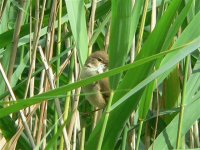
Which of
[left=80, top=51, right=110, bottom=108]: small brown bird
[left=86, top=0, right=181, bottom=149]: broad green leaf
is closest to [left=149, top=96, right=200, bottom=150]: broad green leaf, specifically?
[left=86, top=0, right=181, bottom=149]: broad green leaf

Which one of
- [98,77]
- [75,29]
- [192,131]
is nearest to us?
[98,77]

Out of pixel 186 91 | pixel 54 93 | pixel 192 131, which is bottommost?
pixel 192 131

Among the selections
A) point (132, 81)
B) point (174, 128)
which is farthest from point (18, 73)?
point (132, 81)

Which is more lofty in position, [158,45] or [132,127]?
[158,45]

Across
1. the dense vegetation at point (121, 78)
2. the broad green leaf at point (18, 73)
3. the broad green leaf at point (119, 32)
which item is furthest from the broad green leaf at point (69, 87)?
the broad green leaf at point (18, 73)

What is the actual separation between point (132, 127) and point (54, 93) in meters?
0.77

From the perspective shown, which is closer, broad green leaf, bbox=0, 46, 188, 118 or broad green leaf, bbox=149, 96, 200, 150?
broad green leaf, bbox=0, 46, 188, 118

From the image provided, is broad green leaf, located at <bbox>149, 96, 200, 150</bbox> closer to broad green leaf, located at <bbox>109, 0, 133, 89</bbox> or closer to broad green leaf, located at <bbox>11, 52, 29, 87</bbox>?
broad green leaf, located at <bbox>109, 0, 133, 89</bbox>

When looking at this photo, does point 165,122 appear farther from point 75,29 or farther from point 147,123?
point 75,29

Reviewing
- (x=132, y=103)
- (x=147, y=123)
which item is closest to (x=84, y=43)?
(x=132, y=103)

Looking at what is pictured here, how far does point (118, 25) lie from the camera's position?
1.14 metres

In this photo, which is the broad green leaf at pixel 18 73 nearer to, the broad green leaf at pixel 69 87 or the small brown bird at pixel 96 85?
the small brown bird at pixel 96 85

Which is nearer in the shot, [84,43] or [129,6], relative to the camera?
[129,6]

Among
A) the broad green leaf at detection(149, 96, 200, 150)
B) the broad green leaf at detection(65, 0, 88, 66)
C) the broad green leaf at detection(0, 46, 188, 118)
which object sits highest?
the broad green leaf at detection(65, 0, 88, 66)
